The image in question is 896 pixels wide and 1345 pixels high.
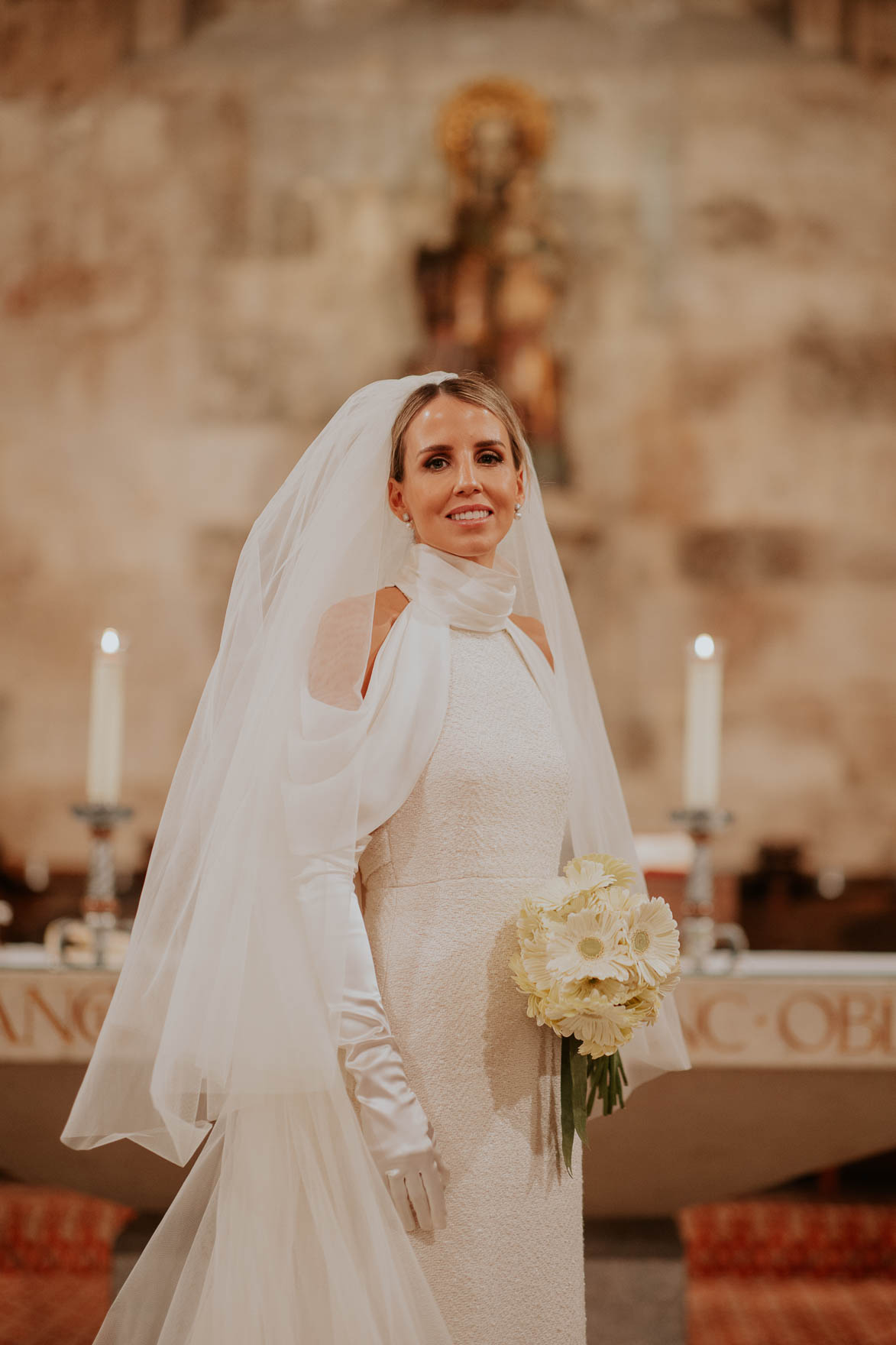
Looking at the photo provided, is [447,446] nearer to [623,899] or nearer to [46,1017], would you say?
[623,899]

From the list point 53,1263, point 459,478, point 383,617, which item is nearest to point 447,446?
point 459,478

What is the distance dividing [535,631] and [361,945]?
64 centimetres

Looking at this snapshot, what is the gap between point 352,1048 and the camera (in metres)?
1.41

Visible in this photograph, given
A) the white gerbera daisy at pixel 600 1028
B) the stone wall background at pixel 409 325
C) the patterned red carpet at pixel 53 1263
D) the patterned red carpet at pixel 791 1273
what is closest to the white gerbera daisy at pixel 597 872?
the white gerbera daisy at pixel 600 1028

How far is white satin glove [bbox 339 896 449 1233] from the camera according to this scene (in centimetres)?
138

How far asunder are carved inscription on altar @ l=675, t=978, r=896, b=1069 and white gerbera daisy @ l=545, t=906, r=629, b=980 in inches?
37.1

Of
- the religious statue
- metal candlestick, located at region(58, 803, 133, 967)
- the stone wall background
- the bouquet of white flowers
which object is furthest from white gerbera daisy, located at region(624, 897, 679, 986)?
the religious statue

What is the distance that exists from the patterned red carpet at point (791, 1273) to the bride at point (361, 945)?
2195mm

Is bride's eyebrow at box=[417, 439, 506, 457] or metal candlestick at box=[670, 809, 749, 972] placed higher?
bride's eyebrow at box=[417, 439, 506, 457]

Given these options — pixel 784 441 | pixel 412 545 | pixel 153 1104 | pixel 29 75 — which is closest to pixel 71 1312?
pixel 153 1104

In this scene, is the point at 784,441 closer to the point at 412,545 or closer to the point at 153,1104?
the point at 412,545

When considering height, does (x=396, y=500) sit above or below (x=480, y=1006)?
above

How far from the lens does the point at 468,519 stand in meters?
1.65

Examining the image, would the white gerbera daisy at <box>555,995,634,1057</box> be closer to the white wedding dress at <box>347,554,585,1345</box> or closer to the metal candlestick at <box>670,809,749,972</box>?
the white wedding dress at <box>347,554,585,1345</box>
